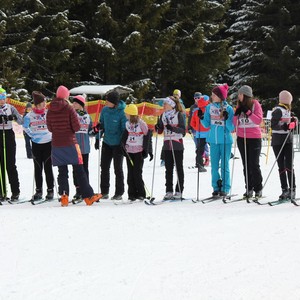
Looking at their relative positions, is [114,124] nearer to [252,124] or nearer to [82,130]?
[82,130]

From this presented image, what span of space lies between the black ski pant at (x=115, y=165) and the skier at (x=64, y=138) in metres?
0.75

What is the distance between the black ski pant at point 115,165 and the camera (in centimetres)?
899

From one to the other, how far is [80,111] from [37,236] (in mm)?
3481

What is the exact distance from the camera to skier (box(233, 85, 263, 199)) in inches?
325

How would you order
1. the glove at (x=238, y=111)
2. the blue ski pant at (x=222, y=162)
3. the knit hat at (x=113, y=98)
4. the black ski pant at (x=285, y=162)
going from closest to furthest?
the black ski pant at (x=285, y=162)
the glove at (x=238, y=111)
the blue ski pant at (x=222, y=162)
the knit hat at (x=113, y=98)

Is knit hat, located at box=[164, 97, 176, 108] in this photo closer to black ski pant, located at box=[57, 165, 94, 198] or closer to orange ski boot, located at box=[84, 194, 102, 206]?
black ski pant, located at box=[57, 165, 94, 198]

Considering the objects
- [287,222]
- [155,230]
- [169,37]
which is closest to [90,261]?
[155,230]

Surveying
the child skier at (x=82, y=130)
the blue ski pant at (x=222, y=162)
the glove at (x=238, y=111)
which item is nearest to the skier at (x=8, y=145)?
the child skier at (x=82, y=130)

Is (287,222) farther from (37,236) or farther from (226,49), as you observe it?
(226,49)

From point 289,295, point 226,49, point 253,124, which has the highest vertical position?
point 226,49

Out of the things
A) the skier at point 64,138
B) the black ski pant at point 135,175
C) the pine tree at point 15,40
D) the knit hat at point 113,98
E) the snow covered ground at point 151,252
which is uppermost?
the pine tree at point 15,40

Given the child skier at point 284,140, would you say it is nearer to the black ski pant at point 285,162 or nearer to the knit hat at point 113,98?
the black ski pant at point 285,162

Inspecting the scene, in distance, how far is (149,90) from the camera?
36094mm

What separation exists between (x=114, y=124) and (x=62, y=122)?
1025mm
